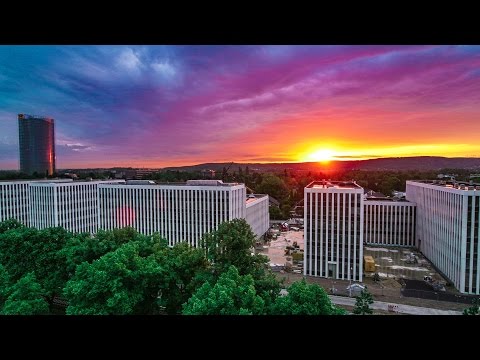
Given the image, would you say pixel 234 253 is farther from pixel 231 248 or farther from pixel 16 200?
pixel 16 200

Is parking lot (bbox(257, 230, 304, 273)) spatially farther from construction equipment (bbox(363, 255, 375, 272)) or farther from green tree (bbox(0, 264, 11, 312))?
green tree (bbox(0, 264, 11, 312))

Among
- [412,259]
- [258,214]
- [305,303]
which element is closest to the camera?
[305,303]

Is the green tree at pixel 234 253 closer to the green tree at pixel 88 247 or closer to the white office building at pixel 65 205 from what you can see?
the green tree at pixel 88 247

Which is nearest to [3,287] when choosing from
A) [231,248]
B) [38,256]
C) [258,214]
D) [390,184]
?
[38,256]

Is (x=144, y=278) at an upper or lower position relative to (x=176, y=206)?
upper

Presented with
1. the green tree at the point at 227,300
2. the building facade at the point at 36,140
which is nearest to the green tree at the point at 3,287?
the green tree at the point at 227,300

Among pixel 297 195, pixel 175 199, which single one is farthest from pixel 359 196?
pixel 297 195
